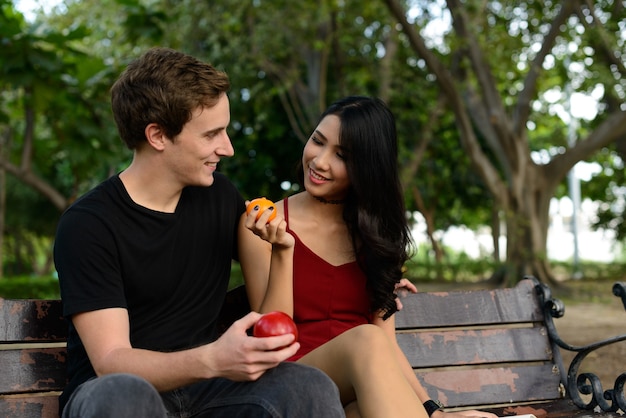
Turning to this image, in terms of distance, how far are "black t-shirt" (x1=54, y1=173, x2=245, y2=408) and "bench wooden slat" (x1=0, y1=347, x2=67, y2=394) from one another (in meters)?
0.22

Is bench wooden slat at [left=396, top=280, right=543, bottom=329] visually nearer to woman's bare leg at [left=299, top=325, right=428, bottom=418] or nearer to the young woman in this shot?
the young woman

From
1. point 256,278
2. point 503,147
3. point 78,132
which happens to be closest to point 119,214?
point 256,278

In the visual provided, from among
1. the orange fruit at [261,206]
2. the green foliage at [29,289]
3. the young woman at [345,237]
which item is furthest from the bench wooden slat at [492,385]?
the green foliage at [29,289]

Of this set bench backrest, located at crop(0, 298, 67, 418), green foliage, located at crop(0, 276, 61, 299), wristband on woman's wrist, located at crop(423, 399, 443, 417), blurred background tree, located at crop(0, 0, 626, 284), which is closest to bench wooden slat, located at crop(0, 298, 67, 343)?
bench backrest, located at crop(0, 298, 67, 418)

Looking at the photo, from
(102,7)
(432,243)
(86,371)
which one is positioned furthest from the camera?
(432,243)

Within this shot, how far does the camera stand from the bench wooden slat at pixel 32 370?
119 inches

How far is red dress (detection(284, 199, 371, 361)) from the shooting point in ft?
11.1

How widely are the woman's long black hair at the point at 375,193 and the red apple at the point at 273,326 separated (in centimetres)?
85

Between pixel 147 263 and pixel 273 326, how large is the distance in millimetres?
586

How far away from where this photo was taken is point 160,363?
252 cm

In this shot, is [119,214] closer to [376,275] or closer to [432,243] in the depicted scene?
[376,275]

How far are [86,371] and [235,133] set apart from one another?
15.7 meters

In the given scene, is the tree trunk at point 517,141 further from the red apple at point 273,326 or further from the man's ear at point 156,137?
the red apple at point 273,326

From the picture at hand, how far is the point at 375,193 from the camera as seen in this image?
3.37m
